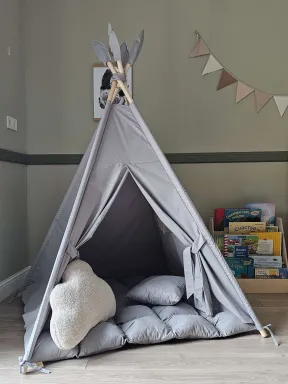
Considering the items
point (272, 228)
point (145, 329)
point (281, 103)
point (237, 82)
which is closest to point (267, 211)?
point (272, 228)

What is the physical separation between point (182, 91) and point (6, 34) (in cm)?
123

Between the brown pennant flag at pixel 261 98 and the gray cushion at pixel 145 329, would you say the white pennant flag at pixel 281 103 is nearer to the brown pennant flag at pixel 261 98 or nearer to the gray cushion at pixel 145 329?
the brown pennant flag at pixel 261 98

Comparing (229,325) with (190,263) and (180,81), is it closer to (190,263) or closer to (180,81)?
(190,263)

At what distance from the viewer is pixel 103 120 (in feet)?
6.89

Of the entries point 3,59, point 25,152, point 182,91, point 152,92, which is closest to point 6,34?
point 3,59

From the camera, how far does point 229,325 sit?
188cm

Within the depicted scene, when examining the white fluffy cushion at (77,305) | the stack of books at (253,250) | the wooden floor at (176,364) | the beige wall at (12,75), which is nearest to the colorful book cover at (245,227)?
the stack of books at (253,250)

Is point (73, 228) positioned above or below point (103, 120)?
below

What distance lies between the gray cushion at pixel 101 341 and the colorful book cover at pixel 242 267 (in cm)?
113

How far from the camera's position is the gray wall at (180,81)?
2951mm

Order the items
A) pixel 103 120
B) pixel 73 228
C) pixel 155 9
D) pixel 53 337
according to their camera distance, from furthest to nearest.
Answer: pixel 155 9 < pixel 103 120 < pixel 73 228 < pixel 53 337

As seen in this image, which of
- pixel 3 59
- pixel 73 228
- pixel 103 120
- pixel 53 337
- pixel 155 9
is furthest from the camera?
pixel 155 9

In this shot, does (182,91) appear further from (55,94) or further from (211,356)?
(211,356)

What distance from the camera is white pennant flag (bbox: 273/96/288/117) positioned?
2.94 metres
